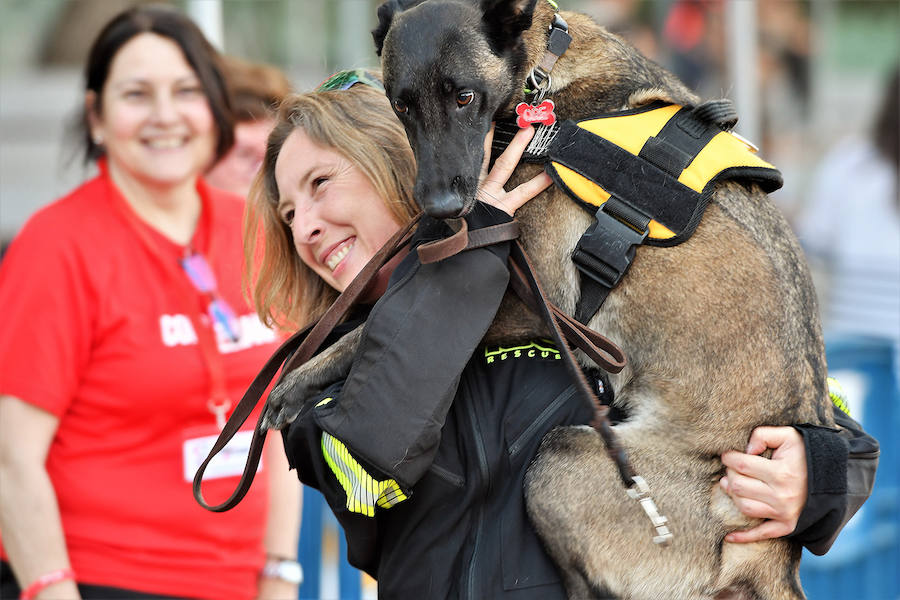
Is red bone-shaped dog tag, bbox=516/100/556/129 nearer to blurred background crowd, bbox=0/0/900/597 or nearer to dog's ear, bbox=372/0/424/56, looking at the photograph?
dog's ear, bbox=372/0/424/56

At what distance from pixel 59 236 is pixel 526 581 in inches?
69.5

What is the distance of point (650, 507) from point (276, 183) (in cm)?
117

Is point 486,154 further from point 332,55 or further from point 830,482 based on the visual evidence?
point 332,55

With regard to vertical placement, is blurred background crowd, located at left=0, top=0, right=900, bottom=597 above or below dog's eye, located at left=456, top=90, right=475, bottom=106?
below

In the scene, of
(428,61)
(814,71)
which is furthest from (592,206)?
(814,71)

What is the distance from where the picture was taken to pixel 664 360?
211cm

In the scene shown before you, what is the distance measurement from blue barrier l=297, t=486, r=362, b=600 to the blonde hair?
1.40m

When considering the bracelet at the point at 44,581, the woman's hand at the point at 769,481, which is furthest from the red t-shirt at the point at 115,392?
the woman's hand at the point at 769,481

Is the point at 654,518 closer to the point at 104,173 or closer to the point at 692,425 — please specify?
the point at 692,425

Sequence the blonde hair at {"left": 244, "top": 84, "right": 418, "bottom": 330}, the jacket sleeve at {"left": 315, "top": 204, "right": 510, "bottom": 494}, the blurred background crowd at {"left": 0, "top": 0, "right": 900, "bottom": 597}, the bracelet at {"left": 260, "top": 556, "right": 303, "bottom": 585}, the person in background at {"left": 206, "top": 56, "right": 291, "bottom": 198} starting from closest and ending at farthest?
the jacket sleeve at {"left": 315, "top": 204, "right": 510, "bottom": 494} → the blonde hair at {"left": 244, "top": 84, "right": 418, "bottom": 330} → the bracelet at {"left": 260, "top": 556, "right": 303, "bottom": 585} → the person in background at {"left": 206, "top": 56, "right": 291, "bottom": 198} → the blurred background crowd at {"left": 0, "top": 0, "right": 900, "bottom": 597}

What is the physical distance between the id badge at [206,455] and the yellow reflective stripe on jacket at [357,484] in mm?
1161

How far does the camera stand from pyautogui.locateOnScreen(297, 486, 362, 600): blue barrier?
3.89 metres

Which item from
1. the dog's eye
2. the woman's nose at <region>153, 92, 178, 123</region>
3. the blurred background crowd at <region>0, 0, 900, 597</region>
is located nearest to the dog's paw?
the dog's eye

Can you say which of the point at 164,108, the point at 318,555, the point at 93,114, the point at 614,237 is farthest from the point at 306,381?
the point at 318,555
